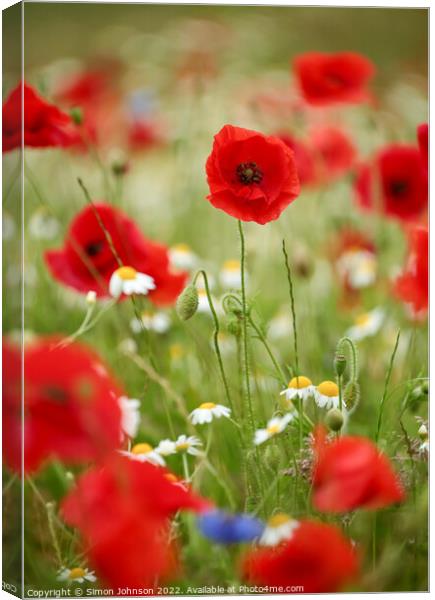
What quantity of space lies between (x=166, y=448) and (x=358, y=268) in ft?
2.43

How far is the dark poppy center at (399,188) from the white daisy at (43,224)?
507 millimetres

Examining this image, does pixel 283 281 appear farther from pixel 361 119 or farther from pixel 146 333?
pixel 146 333

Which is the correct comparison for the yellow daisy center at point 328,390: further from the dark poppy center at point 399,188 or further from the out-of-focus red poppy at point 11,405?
the dark poppy center at point 399,188

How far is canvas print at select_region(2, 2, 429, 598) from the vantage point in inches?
41.5

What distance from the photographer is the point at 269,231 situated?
209 centimetres

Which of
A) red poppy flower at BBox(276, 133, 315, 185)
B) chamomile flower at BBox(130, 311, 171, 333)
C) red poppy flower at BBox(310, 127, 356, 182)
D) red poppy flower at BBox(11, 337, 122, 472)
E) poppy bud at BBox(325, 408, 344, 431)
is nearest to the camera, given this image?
red poppy flower at BBox(11, 337, 122, 472)

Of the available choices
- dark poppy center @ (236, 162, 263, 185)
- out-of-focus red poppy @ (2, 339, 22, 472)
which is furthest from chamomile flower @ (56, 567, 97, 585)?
dark poppy center @ (236, 162, 263, 185)

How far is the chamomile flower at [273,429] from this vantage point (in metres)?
1.30

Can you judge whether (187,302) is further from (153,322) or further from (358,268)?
(358,268)

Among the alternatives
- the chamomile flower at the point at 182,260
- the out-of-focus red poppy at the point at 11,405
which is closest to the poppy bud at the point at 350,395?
the out-of-focus red poppy at the point at 11,405

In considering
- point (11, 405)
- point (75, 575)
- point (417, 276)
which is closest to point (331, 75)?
point (417, 276)

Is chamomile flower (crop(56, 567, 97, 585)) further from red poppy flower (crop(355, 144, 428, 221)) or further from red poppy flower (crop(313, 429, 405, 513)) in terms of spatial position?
red poppy flower (crop(355, 144, 428, 221))

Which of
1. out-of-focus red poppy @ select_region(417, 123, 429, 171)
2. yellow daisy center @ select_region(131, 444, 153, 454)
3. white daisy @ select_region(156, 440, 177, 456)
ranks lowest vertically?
white daisy @ select_region(156, 440, 177, 456)

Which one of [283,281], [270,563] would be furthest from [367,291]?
[270,563]
